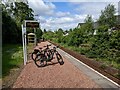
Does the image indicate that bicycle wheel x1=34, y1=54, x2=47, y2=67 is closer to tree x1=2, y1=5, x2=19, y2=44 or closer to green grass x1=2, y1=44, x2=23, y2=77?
green grass x1=2, y1=44, x2=23, y2=77

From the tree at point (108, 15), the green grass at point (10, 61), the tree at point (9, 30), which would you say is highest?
the tree at point (108, 15)

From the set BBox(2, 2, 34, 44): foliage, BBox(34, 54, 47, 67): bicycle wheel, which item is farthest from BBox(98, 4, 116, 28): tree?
BBox(34, 54, 47, 67): bicycle wheel

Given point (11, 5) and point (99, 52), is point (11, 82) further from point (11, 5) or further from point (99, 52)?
point (11, 5)

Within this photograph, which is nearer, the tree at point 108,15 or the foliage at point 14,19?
the foliage at point 14,19

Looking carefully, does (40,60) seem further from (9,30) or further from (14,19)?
A: (14,19)

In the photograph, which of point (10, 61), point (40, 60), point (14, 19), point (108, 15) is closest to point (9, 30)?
point (14, 19)

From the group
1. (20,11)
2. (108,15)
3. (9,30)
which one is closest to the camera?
(9,30)

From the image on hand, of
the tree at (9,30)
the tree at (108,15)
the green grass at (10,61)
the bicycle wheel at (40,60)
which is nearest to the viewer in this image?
the green grass at (10,61)

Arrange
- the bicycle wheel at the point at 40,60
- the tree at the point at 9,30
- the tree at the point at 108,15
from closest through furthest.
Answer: the bicycle wheel at the point at 40,60, the tree at the point at 9,30, the tree at the point at 108,15

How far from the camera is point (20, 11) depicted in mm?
61656

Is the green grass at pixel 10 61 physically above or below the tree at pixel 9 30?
below

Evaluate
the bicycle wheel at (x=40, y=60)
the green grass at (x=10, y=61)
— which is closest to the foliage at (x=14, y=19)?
the green grass at (x=10, y=61)

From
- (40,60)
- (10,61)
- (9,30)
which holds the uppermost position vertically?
(9,30)

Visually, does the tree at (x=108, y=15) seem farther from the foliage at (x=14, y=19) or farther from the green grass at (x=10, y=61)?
the green grass at (x=10, y=61)
